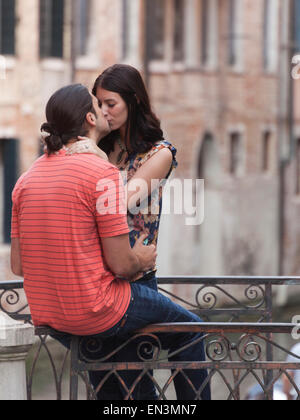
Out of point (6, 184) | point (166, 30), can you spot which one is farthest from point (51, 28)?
point (166, 30)

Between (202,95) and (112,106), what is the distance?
1870 centimetres

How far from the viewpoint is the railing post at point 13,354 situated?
4.39 meters

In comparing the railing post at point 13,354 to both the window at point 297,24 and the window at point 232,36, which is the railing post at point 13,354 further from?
the window at point 297,24

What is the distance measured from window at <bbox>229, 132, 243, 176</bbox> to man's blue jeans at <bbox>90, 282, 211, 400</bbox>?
20.6m

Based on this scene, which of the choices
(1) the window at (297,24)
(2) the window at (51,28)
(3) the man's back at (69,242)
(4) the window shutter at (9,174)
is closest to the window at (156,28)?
(2) the window at (51,28)

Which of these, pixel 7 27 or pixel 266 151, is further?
pixel 266 151

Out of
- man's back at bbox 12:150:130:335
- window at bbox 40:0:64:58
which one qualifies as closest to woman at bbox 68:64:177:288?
man's back at bbox 12:150:130:335

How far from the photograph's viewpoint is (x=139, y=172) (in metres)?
4.64

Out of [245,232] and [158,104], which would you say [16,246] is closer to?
[158,104]

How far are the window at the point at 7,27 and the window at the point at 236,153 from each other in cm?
856

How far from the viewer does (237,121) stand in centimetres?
2503

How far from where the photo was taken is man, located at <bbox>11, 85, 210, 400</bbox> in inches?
168

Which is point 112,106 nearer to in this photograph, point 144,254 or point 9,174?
point 144,254

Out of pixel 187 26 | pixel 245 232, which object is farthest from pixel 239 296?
pixel 187 26
